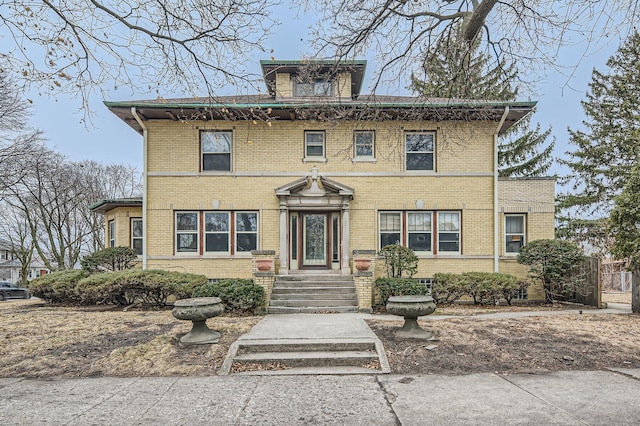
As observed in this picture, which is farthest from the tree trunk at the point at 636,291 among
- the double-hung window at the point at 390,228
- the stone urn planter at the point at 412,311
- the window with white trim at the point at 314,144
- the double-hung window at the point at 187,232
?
the double-hung window at the point at 187,232

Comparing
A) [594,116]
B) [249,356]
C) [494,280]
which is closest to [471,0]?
[249,356]

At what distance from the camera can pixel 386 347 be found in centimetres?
701

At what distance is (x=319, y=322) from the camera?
9.16 metres

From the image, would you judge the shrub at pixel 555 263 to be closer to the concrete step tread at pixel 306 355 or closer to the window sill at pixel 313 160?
the window sill at pixel 313 160

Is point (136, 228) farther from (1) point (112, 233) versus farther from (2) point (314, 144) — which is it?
(2) point (314, 144)

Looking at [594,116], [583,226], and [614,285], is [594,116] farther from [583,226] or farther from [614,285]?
[614,285]

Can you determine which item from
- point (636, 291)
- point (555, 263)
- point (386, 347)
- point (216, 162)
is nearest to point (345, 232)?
point (216, 162)

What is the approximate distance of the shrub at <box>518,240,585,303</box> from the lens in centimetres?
1288

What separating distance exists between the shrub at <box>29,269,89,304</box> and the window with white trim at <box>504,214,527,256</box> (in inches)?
565

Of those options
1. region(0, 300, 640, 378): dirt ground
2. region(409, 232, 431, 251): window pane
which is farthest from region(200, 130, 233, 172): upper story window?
region(409, 232, 431, 251): window pane

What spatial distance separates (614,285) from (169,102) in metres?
25.8

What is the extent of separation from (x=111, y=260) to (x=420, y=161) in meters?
11.2

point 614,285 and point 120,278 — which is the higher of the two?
point 120,278

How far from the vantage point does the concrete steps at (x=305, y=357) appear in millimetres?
6238
